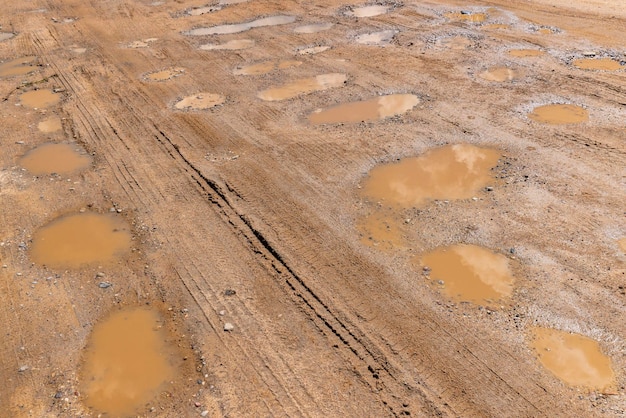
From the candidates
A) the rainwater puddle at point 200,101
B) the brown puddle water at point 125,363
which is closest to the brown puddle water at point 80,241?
the brown puddle water at point 125,363

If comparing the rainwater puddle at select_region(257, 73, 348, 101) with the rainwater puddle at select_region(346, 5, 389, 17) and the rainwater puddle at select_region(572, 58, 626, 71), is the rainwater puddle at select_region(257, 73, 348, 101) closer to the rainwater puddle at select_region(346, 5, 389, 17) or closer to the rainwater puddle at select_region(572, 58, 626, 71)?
the rainwater puddle at select_region(346, 5, 389, 17)

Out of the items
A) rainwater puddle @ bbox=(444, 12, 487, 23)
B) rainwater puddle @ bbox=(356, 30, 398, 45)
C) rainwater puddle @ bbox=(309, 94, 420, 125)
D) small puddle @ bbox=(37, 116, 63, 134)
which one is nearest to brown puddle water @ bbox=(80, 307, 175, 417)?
rainwater puddle @ bbox=(309, 94, 420, 125)

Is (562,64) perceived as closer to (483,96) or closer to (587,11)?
(483,96)

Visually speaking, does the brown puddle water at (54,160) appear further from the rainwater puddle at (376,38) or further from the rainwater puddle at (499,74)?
the rainwater puddle at (499,74)

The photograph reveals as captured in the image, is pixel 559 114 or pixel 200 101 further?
pixel 200 101

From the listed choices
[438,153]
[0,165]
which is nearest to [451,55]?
[438,153]

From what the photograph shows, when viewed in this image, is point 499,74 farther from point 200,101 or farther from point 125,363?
point 125,363

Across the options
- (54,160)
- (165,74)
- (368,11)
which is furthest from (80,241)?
(368,11)
